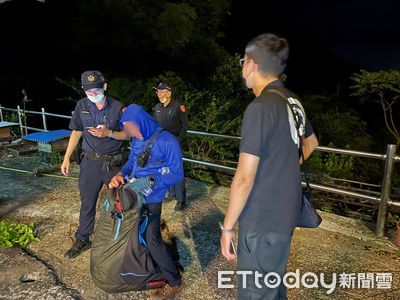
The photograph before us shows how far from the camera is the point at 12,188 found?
5523mm

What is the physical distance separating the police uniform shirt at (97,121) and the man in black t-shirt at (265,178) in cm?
190

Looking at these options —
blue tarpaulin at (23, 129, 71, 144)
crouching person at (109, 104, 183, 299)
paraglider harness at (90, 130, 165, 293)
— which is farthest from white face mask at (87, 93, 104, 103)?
blue tarpaulin at (23, 129, 71, 144)

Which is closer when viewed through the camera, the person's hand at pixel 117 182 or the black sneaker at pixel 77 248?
the person's hand at pixel 117 182

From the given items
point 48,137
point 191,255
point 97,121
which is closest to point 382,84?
point 48,137

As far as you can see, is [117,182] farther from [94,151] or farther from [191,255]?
[191,255]

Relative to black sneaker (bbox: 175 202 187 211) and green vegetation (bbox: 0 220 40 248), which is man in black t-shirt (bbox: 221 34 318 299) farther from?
green vegetation (bbox: 0 220 40 248)

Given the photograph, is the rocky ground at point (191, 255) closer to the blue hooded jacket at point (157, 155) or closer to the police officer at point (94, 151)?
the police officer at point (94, 151)

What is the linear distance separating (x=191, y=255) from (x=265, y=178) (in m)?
1.95

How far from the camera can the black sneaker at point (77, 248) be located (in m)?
3.38

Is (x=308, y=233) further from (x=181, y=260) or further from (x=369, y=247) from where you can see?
(x=181, y=260)

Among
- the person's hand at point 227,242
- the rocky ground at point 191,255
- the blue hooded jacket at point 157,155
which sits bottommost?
the rocky ground at point 191,255

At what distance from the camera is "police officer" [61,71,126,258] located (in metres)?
3.31

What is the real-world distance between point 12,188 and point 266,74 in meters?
5.19

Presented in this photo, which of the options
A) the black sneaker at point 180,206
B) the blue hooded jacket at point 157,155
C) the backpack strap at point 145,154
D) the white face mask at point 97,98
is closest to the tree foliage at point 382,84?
the black sneaker at point 180,206
